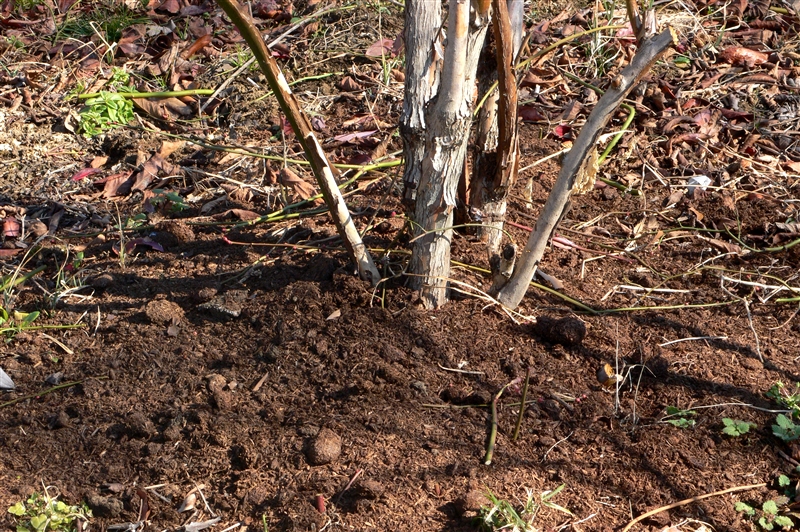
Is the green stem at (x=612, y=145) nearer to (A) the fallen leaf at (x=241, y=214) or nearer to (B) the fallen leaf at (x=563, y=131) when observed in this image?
(B) the fallen leaf at (x=563, y=131)

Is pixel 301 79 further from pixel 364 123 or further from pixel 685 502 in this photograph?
pixel 685 502

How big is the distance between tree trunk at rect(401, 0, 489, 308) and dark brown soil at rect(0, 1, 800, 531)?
17cm

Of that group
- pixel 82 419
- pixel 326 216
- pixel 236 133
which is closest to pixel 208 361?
pixel 82 419

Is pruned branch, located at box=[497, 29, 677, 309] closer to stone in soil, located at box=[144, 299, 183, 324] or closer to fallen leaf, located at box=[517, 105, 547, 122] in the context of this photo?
stone in soil, located at box=[144, 299, 183, 324]

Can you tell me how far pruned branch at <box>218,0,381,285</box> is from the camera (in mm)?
2109

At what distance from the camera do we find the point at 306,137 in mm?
2393

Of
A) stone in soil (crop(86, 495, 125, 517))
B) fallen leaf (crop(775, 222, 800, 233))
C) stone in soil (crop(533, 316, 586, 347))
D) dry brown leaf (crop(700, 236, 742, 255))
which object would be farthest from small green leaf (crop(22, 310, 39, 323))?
fallen leaf (crop(775, 222, 800, 233))

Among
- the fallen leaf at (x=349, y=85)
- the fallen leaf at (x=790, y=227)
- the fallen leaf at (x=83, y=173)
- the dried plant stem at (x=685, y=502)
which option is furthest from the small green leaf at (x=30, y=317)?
the fallen leaf at (x=790, y=227)

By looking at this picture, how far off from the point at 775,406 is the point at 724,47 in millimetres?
2704

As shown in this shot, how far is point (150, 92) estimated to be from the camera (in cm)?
431


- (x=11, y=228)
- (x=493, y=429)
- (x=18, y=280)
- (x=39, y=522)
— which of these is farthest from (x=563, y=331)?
(x=11, y=228)

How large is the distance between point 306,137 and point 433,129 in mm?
403

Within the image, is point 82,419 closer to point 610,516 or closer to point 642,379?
point 610,516

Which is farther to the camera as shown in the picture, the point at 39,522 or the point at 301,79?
the point at 301,79
